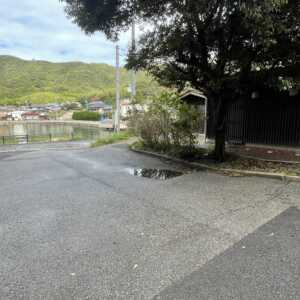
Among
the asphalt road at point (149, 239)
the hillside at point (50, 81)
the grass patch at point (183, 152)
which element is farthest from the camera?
the hillside at point (50, 81)

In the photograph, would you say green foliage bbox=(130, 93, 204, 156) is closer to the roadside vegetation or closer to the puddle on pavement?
the roadside vegetation

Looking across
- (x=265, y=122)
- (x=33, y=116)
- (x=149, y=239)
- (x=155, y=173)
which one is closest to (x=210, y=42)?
(x=155, y=173)

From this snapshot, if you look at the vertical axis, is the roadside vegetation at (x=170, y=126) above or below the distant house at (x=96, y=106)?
below

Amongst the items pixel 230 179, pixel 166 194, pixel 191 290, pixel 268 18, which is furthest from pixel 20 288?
pixel 268 18

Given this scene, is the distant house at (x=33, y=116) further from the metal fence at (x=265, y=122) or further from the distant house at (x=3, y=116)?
the metal fence at (x=265, y=122)

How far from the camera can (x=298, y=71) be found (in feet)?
22.1

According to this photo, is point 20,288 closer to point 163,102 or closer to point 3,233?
point 3,233

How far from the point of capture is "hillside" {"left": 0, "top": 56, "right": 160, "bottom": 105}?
75.7 m

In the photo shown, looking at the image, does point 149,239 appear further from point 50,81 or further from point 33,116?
point 50,81

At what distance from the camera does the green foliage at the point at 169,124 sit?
859 cm

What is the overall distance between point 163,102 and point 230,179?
455 cm

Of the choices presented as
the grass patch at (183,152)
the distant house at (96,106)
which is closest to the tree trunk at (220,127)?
the grass patch at (183,152)

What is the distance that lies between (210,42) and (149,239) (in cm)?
585

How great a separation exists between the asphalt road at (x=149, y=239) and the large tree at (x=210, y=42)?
312 centimetres
